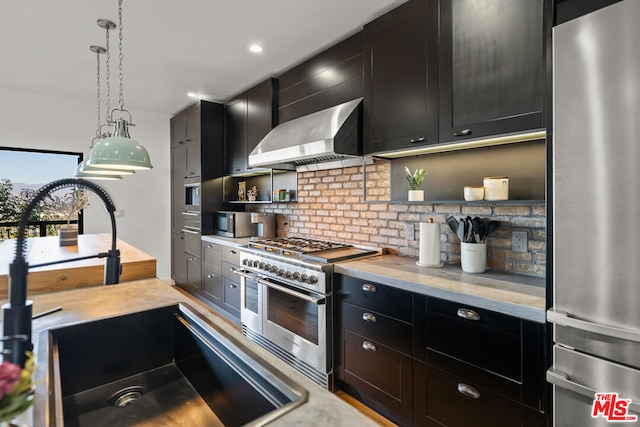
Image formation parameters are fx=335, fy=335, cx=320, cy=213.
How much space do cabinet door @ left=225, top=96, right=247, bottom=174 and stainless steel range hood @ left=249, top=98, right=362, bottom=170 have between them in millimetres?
698

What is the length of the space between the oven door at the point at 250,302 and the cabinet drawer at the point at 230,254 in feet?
1.06

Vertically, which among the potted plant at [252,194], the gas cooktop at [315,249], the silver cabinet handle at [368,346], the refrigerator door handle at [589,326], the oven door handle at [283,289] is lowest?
the silver cabinet handle at [368,346]

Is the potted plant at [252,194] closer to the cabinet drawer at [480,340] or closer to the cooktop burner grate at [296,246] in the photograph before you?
the cooktop burner grate at [296,246]

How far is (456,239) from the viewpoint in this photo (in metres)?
2.31

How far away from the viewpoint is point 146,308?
1.35 metres

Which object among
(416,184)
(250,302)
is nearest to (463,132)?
(416,184)

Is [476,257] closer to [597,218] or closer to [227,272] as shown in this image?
[597,218]

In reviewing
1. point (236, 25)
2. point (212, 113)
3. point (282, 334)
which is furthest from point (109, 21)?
point (282, 334)

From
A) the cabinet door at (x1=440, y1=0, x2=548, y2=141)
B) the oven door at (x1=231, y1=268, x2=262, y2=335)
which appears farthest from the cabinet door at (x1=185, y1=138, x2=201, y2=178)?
the cabinet door at (x1=440, y1=0, x2=548, y2=141)

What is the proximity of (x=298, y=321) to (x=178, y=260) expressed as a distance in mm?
3169

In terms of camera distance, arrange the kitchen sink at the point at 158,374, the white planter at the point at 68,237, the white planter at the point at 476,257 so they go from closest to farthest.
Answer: the kitchen sink at the point at 158,374
the white planter at the point at 476,257
the white planter at the point at 68,237

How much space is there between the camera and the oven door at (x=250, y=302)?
3002mm

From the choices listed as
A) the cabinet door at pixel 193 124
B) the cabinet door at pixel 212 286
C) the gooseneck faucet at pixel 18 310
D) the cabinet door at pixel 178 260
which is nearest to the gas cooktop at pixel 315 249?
the cabinet door at pixel 212 286

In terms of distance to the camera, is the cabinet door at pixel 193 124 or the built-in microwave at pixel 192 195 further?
Answer: the built-in microwave at pixel 192 195
